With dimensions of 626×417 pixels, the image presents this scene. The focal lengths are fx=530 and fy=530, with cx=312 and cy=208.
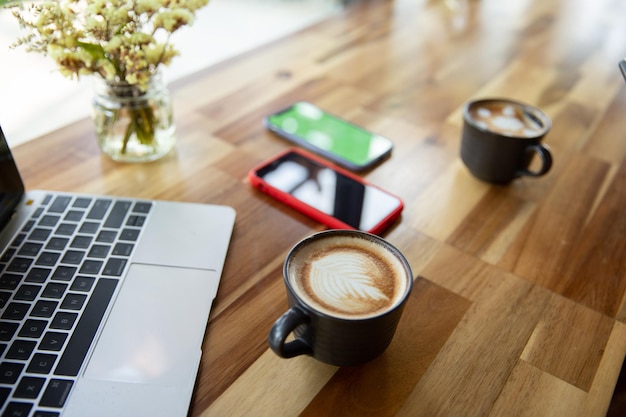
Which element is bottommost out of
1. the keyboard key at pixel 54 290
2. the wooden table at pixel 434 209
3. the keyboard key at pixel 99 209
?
the wooden table at pixel 434 209

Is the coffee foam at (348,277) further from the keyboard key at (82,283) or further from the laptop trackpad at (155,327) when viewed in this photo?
the keyboard key at (82,283)

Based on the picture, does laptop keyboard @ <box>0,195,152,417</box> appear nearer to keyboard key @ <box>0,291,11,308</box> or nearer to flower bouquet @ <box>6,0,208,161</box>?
keyboard key @ <box>0,291,11,308</box>

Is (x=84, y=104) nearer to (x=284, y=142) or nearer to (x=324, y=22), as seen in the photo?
(x=284, y=142)

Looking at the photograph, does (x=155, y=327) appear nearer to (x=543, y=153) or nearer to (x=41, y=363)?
(x=41, y=363)

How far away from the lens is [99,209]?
27.5 inches

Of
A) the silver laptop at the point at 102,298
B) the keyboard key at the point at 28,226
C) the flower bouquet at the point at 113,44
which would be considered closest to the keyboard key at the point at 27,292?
the silver laptop at the point at 102,298

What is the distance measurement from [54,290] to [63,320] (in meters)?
0.05

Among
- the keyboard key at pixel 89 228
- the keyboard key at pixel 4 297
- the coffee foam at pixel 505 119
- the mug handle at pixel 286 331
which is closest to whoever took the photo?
the mug handle at pixel 286 331

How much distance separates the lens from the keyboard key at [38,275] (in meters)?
0.59

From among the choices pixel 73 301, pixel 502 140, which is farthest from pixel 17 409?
pixel 502 140

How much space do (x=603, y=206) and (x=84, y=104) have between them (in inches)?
38.4

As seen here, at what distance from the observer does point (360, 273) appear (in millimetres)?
537

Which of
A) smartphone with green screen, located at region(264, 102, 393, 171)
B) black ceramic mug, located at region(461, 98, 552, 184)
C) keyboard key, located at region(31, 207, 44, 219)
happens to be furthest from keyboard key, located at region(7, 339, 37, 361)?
black ceramic mug, located at region(461, 98, 552, 184)

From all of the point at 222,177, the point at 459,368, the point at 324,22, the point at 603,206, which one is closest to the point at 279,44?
the point at 324,22
